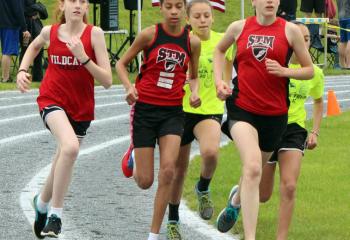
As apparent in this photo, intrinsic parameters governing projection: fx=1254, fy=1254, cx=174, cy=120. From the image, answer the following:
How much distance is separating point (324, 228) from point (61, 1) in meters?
2.66

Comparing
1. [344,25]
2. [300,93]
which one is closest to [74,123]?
[300,93]

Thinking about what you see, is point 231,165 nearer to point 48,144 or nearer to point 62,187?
point 48,144

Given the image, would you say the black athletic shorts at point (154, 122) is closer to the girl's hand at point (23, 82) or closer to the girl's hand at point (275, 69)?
the girl's hand at point (23, 82)

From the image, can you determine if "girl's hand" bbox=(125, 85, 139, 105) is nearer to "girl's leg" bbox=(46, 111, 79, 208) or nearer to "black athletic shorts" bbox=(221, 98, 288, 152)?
"girl's leg" bbox=(46, 111, 79, 208)

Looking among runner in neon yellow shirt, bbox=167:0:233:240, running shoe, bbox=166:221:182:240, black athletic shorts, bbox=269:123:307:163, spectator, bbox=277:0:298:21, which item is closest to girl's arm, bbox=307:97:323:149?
black athletic shorts, bbox=269:123:307:163

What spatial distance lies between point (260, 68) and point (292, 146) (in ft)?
2.66

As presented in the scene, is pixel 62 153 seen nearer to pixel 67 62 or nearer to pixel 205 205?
pixel 67 62

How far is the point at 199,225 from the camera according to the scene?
32.4ft

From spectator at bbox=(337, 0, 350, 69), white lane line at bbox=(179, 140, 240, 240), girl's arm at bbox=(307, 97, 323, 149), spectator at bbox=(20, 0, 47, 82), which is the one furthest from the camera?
spectator at bbox=(337, 0, 350, 69)

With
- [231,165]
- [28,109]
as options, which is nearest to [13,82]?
[28,109]

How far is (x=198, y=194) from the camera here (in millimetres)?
10422

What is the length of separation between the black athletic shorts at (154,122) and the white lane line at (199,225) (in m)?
0.81

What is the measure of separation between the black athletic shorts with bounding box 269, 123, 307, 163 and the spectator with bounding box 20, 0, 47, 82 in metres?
14.7

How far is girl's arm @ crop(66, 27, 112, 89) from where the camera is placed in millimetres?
8914
